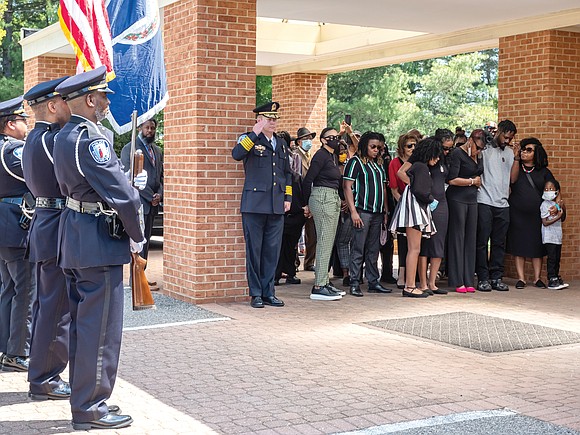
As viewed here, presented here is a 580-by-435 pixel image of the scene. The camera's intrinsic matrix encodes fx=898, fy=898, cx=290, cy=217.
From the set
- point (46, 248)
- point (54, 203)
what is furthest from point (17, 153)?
point (46, 248)

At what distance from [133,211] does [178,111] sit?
5.15m

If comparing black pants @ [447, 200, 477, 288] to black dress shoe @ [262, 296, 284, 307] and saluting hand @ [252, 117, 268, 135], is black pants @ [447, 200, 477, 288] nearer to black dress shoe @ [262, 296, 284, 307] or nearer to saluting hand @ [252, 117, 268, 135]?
black dress shoe @ [262, 296, 284, 307]

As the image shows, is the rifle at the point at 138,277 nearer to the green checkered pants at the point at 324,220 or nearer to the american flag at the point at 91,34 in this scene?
the american flag at the point at 91,34

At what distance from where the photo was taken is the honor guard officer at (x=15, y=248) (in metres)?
6.71

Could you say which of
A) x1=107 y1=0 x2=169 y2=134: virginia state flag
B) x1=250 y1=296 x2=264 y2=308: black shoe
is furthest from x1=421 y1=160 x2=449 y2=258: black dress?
x1=107 y1=0 x2=169 y2=134: virginia state flag

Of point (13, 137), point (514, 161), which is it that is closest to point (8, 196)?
point (13, 137)

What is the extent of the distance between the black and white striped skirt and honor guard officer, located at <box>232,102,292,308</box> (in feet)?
5.00

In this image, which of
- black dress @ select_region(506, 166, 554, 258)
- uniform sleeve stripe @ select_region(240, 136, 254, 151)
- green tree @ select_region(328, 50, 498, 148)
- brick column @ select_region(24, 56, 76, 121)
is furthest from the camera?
green tree @ select_region(328, 50, 498, 148)

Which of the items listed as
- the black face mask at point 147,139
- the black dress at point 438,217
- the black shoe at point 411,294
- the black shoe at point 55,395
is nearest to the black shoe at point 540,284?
the black dress at point 438,217

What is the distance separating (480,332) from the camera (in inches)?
331

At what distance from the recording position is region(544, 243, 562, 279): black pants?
11469mm

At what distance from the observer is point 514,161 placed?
11.6 m

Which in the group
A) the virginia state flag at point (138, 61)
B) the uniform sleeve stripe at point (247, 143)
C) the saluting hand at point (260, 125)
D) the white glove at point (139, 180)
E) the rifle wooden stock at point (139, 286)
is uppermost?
the virginia state flag at point (138, 61)

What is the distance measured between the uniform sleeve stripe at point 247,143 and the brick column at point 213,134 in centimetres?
50
